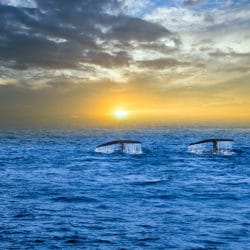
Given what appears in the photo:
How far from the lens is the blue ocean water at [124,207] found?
2468 centimetres

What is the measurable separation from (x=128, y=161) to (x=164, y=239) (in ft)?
163

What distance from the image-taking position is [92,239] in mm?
24906

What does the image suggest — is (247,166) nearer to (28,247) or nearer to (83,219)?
(83,219)

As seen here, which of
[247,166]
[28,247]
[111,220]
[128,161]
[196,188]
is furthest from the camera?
[128,161]

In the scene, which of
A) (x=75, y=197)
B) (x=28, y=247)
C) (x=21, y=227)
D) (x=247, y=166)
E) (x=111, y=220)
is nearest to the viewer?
(x=28, y=247)

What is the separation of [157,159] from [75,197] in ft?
131

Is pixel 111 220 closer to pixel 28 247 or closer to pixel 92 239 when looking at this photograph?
pixel 92 239

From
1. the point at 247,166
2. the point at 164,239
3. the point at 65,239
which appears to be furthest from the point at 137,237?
the point at 247,166

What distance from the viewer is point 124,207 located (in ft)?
113

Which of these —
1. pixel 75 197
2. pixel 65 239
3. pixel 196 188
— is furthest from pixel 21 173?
pixel 65 239

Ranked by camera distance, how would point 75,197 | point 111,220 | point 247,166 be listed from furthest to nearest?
point 247,166
point 75,197
point 111,220

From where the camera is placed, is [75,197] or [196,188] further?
[196,188]

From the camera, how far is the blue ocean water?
24.7 m

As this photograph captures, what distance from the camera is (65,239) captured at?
24938mm
